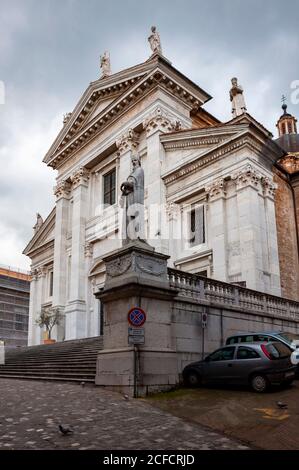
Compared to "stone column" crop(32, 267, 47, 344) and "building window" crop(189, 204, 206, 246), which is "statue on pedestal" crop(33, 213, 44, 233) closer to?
"stone column" crop(32, 267, 47, 344)

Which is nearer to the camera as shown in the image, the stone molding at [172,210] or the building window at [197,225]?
the building window at [197,225]

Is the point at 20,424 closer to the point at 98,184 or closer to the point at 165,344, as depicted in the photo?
the point at 165,344

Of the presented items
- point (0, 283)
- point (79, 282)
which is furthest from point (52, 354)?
point (0, 283)

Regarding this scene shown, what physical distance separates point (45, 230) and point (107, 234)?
9832 mm

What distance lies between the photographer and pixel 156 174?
2373 cm

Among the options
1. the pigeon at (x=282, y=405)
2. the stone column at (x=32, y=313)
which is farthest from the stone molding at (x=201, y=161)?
the stone column at (x=32, y=313)

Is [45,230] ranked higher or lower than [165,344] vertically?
higher

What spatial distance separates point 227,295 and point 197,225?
8093mm

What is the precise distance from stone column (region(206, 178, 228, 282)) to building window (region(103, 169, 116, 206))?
30.0 ft

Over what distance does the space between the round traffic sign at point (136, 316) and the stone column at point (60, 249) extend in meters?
19.2

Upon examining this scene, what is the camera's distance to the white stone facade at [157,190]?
1980 cm

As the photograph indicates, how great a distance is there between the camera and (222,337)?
13.5 meters

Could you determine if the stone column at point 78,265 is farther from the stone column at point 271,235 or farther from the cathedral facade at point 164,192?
the stone column at point 271,235

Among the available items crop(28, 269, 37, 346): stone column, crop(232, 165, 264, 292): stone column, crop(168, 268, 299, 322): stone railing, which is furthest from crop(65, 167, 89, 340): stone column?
crop(168, 268, 299, 322): stone railing
